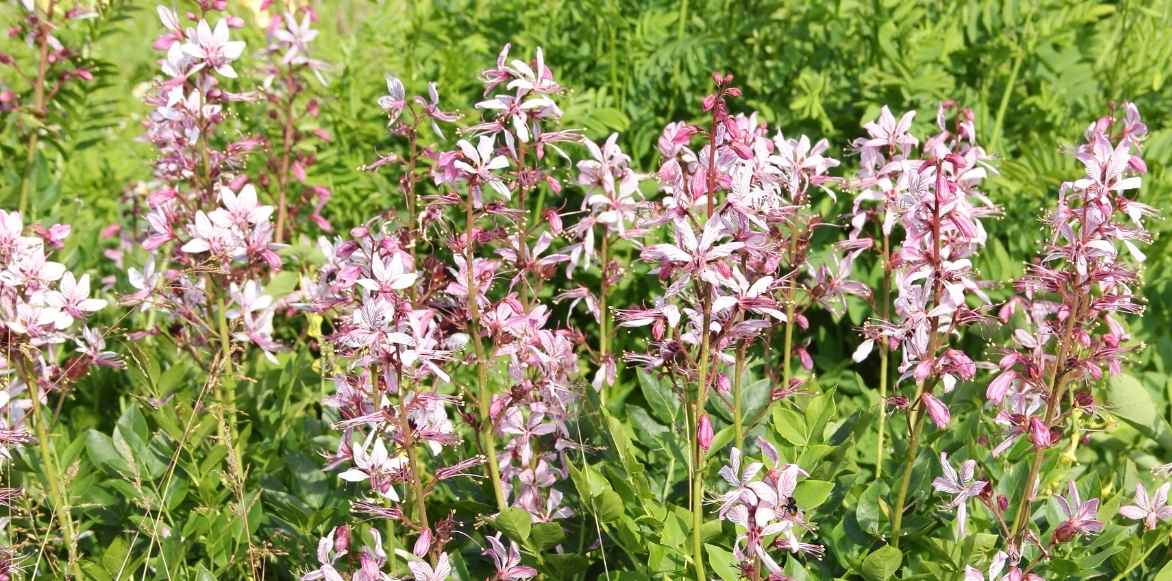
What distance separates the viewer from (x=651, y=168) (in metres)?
4.11

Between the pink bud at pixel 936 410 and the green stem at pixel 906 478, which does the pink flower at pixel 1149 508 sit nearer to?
the green stem at pixel 906 478

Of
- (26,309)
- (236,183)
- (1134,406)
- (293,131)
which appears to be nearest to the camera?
(26,309)

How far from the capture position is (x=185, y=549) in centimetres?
297

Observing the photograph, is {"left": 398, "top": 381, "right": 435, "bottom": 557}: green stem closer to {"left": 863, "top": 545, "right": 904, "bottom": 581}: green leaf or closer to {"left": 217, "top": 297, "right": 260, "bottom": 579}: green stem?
{"left": 217, "top": 297, "right": 260, "bottom": 579}: green stem

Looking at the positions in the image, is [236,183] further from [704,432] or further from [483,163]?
[704,432]

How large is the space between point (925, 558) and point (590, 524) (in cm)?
76

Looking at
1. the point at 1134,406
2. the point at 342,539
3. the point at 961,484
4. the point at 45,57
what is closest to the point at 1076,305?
the point at 961,484

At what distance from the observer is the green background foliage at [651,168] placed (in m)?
2.79

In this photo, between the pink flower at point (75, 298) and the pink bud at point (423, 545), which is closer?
the pink bud at point (423, 545)

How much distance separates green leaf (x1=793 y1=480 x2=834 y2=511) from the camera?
99.7 inches

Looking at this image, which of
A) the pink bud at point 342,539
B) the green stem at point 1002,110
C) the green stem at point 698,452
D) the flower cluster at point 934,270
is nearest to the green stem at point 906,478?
the flower cluster at point 934,270

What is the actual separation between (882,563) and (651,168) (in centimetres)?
187

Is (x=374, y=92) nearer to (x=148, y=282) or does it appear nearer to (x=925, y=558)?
Answer: (x=148, y=282)

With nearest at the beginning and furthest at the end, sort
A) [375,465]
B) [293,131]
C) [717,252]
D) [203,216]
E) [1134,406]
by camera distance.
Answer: [717,252] < [375,465] < [203,216] < [1134,406] < [293,131]
